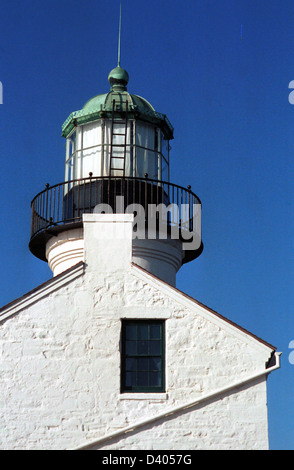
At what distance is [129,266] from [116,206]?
3.85 m

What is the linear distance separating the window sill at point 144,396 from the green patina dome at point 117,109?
27.4 feet

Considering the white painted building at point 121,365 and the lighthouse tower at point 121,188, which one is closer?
the white painted building at point 121,365

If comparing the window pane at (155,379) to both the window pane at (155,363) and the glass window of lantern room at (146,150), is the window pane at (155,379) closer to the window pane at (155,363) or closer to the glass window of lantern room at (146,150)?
the window pane at (155,363)

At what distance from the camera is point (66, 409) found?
1658 centimetres

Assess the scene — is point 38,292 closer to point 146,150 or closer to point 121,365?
point 121,365

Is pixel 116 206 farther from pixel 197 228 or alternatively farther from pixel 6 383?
pixel 6 383

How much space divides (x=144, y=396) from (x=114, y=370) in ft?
2.41

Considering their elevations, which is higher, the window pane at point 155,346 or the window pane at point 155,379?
the window pane at point 155,346

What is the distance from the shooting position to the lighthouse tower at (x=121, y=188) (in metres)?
21.3

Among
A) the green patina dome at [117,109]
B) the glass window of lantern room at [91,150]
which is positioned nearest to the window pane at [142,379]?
the glass window of lantern room at [91,150]

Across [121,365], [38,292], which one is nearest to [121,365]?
[121,365]

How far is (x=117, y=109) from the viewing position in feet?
74.6

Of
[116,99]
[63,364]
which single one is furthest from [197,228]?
[63,364]

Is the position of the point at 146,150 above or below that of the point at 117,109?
below
